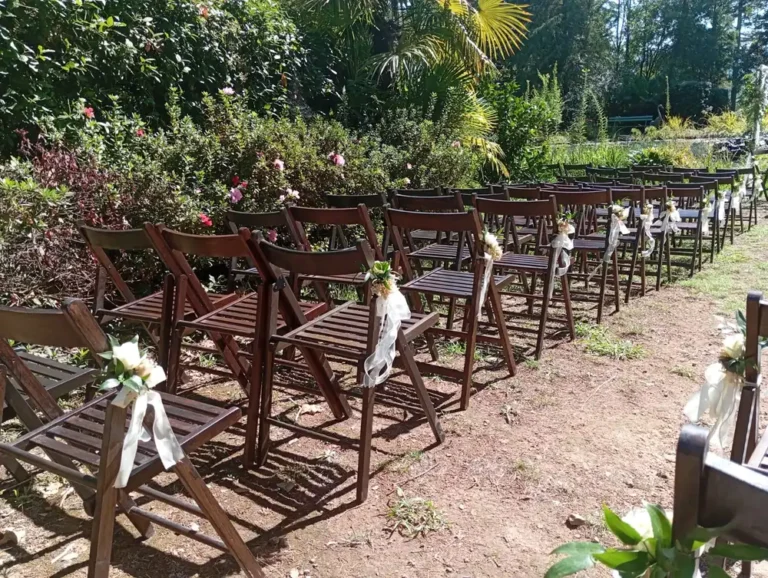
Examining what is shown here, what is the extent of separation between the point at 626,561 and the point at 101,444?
1385mm

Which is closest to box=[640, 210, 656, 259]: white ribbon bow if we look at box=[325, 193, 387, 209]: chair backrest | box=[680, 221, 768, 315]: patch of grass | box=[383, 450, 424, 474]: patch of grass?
box=[680, 221, 768, 315]: patch of grass

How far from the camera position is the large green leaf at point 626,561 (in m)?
0.73

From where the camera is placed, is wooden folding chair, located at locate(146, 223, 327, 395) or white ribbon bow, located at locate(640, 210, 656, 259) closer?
wooden folding chair, located at locate(146, 223, 327, 395)

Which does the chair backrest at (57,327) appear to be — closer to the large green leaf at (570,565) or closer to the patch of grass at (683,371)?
the large green leaf at (570,565)

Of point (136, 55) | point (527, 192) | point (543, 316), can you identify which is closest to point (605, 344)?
point (543, 316)

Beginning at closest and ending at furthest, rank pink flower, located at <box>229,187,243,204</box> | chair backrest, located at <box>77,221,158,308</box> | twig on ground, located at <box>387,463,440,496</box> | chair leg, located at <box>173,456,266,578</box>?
1. chair leg, located at <box>173,456,266,578</box>
2. twig on ground, located at <box>387,463,440,496</box>
3. chair backrest, located at <box>77,221,158,308</box>
4. pink flower, located at <box>229,187,243,204</box>

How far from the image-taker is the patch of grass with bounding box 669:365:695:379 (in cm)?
333

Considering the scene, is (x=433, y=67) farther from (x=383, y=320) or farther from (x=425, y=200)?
(x=383, y=320)

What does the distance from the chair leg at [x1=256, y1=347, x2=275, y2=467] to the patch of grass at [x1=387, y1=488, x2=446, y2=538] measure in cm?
62

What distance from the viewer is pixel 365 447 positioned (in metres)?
2.22

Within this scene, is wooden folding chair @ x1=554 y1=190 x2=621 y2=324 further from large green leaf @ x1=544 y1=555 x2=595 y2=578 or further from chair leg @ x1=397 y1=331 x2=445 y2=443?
large green leaf @ x1=544 y1=555 x2=595 y2=578

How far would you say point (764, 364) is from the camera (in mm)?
3508

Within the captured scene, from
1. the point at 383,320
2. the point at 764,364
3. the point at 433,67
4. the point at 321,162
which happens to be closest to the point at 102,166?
the point at 321,162

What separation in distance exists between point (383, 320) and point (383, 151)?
457 cm
